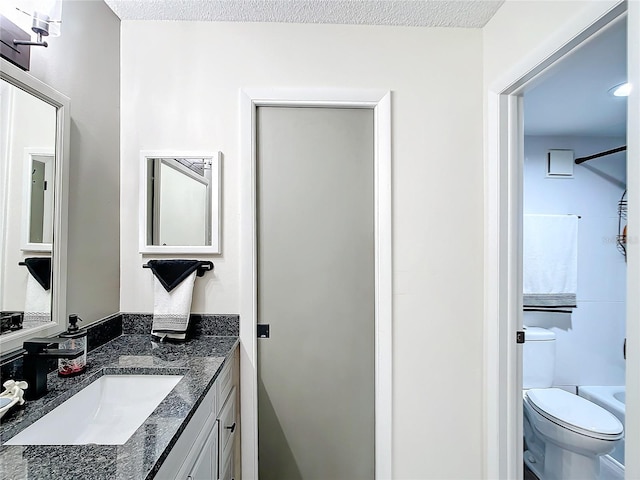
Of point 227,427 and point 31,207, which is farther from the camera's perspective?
point 227,427

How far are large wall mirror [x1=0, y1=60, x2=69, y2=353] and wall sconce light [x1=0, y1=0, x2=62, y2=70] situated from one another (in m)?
0.05

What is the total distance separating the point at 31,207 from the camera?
3.56ft

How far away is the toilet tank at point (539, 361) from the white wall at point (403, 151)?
1091 mm

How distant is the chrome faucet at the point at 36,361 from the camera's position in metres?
0.98

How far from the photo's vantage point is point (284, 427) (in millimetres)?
1646

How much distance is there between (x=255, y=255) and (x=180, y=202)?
457 millimetres

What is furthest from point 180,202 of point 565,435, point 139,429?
point 565,435

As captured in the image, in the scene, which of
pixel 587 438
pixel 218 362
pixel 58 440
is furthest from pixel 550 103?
pixel 58 440

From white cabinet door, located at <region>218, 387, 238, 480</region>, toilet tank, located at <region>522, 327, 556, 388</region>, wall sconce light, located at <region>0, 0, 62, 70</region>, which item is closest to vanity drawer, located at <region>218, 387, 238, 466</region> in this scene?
white cabinet door, located at <region>218, 387, 238, 480</region>

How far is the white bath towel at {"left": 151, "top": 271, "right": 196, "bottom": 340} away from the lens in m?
1.50

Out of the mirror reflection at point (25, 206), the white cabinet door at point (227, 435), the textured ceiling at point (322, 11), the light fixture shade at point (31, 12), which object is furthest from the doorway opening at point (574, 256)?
the mirror reflection at point (25, 206)

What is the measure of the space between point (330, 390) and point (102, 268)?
1.25m

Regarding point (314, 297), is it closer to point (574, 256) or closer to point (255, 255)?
point (255, 255)

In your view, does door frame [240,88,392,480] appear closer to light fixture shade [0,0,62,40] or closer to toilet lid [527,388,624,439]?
light fixture shade [0,0,62,40]
